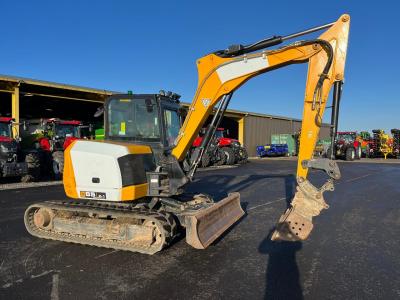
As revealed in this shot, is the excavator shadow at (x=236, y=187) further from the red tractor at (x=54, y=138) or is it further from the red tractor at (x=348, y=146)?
the red tractor at (x=348, y=146)

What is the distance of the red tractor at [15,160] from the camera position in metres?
13.2

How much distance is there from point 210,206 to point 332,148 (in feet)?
7.22

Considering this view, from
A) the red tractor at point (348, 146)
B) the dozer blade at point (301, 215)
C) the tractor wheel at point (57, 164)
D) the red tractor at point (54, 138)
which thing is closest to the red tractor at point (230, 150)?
the red tractor at point (348, 146)

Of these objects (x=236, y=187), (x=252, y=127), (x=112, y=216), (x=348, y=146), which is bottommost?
(x=236, y=187)

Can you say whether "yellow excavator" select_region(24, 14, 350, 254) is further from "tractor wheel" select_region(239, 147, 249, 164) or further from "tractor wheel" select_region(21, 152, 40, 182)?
"tractor wheel" select_region(239, 147, 249, 164)

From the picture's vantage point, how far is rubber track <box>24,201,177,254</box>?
539 centimetres

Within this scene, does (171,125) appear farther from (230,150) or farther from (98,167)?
(230,150)

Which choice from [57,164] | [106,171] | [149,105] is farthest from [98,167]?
[57,164]

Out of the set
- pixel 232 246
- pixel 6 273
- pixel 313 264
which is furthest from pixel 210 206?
pixel 6 273

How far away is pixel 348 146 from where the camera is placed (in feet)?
104

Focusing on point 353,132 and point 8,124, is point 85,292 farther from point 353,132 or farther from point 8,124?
point 353,132

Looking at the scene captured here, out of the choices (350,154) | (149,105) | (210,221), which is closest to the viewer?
(210,221)

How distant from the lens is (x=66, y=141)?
54.9 feet

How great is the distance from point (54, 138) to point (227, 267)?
13.9 m
